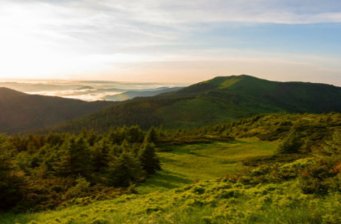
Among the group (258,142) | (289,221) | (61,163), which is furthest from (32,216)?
(258,142)

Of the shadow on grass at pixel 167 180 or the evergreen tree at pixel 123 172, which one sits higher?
the evergreen tree at pixel 123 172

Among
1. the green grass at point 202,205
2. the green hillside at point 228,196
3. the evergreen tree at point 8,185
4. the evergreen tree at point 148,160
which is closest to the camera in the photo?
the green grass at point 202,205

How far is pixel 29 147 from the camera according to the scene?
64688 millimetres

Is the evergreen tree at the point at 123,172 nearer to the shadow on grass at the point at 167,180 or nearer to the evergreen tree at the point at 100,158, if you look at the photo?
the shadow on grass at the point at 167,180

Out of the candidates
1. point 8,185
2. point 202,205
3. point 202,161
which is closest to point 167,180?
point 202,161

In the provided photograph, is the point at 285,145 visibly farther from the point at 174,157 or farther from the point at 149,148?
the point at 149,148

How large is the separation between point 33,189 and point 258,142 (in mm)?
48113

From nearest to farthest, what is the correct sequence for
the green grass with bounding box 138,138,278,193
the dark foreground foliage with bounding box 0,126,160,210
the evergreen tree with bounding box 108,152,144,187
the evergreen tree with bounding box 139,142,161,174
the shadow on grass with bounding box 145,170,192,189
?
the dark foreground foliage with bounding box 0,126,160,210
the evergreen tree with bounding box 108,152,144,187
the shadow on grass with bounding box 145,170,192,189
the green grass with bounding box 138,138,278,193
the evergreen tree with bounding box 139,142,161,174

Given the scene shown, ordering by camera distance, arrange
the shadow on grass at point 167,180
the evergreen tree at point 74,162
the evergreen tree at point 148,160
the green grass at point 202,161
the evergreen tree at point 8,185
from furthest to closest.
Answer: the evergreen tree at point 148,160
the green grass at point 202,161
the evergreen tree at point 74,162
the shadow on grass at point 167,180
the evergreen tree at point 8,185

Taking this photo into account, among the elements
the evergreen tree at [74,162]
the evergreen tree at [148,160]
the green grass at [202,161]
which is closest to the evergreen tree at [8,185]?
the evergreen tree at [74,162]

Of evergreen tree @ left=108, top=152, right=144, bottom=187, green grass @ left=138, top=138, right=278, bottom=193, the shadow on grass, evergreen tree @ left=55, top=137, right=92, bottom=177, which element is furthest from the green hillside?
evergreen tree @ left=55, top=137, right=92, bottom=177

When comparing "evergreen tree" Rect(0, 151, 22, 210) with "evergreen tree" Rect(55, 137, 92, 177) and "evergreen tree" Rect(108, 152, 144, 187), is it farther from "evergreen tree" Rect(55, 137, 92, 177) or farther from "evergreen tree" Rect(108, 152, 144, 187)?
"evergreen tree" Rect(108, 152, 144, 187)

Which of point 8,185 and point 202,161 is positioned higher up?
point 8,185

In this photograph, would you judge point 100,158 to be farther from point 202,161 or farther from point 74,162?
point 202,161
